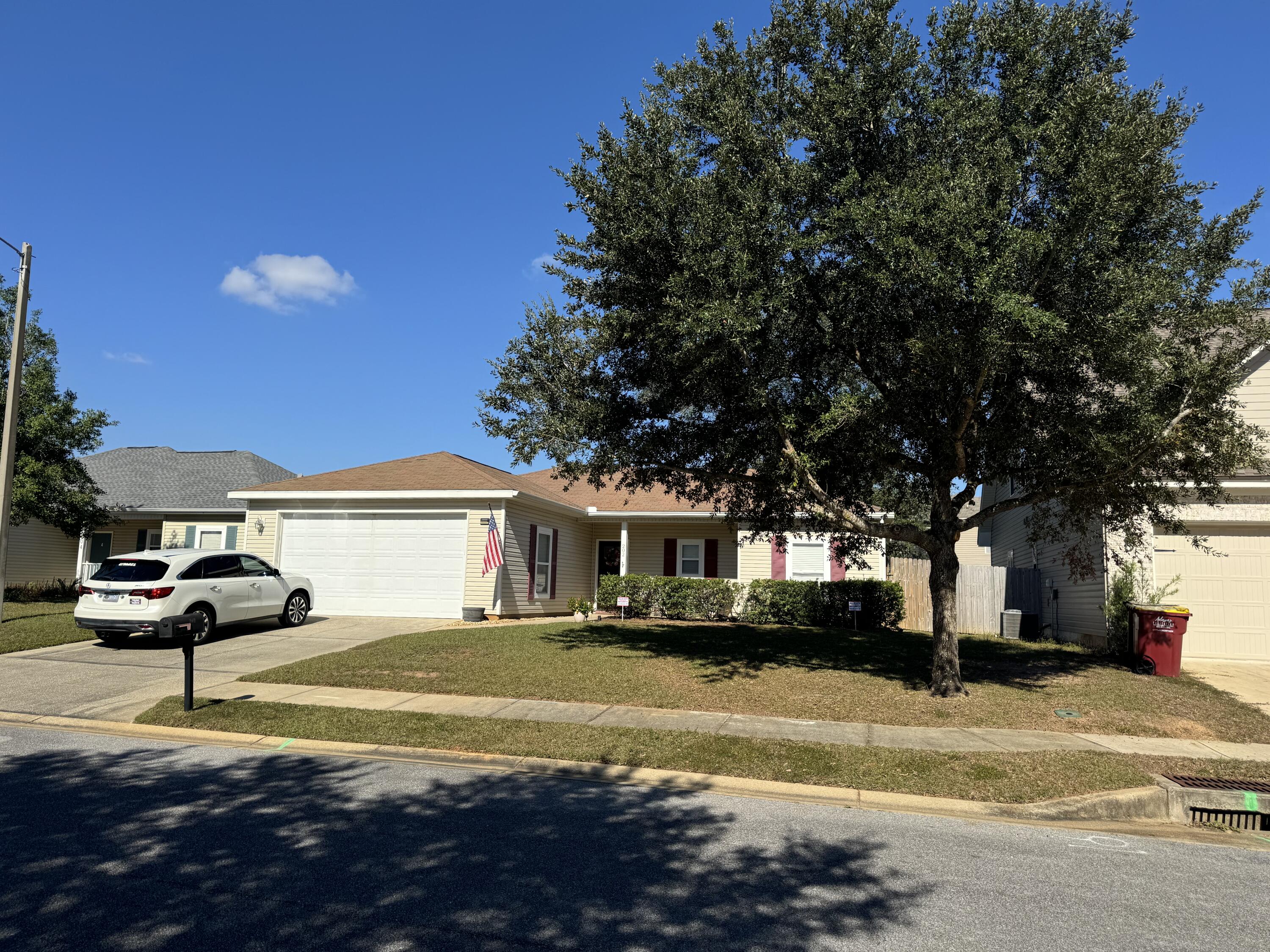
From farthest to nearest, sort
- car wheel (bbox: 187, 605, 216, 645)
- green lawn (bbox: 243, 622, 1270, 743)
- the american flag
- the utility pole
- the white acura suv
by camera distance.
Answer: the american flag
the utility pole
car wheel (bbox: 187, 605, 216, 645)
the white acura suv
green lawn (bbox: 243, 622, 1270, 743)

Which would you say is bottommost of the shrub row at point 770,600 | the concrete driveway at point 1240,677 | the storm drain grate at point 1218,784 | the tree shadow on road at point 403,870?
the tree shadow on road at point 403,870

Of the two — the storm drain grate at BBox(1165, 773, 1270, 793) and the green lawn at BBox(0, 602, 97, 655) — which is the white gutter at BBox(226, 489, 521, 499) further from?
the storm drain grate at BBox(1165, 773, 1270, 793)

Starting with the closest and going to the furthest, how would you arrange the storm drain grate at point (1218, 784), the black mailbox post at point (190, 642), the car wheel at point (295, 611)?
1. the storm drain grate at point (1218, 784)
2. the black mailbox post at point (190, 642)
3. the car wheel at point (295, 611)

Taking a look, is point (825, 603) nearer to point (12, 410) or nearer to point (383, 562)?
point (383, 562)

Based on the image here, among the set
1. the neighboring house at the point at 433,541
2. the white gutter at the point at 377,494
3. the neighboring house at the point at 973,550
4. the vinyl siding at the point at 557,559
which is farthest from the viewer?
the neighboring house at the point at 973,550

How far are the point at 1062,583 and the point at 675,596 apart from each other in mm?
9336

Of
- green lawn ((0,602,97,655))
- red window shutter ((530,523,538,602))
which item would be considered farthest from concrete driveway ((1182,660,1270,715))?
green lawn ((0,602,97,655))

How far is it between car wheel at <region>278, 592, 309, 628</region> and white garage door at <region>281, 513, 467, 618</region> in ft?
7.78

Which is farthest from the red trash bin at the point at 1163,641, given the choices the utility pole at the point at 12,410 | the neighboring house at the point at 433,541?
the utility pole at the point at 12,410

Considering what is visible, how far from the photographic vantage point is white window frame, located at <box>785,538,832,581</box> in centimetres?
2275

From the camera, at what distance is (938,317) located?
9539mm

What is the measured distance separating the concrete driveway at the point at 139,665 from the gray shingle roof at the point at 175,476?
1124cm

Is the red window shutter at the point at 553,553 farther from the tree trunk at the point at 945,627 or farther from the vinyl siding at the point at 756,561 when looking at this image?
the tree trunk at the point at 945,627

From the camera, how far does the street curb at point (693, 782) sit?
667cm
